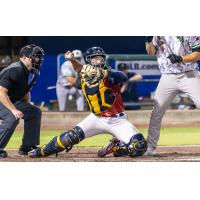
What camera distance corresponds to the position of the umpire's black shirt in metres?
10.1

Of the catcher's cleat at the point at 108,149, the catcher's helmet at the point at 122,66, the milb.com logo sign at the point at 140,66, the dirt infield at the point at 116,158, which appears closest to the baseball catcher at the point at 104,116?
the dirt infield at the point at 116,158

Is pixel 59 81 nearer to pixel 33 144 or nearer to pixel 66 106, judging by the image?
pixel 66 106

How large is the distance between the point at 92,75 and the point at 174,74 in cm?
112

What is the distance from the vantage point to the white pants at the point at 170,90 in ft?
33.1

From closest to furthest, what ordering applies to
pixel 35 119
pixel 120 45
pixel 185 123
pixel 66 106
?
pixel 35 119
pixel 185 123
pixel 66 106
pixel 120 45

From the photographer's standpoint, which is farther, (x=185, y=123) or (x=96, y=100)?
(x=185, y=123)

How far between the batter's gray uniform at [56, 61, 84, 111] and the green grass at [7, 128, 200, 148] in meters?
2.96

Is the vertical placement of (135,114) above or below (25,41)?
below

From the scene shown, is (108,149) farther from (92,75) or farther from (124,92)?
(124,92)

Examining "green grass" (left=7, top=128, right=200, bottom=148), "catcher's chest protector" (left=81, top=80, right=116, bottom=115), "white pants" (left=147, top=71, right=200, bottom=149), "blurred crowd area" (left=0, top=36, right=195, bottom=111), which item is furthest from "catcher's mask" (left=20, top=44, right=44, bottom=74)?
"blurred crowd area" (left=0, top=36, right=195, bottom=111)

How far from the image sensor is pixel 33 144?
35.3 feet

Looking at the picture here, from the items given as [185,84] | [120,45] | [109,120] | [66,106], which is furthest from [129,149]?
[120,45]

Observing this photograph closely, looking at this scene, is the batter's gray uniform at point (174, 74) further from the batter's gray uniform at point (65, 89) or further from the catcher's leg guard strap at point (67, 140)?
the batter's gray uniform at point (65, 89)

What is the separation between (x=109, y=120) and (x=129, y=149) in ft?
1.49
